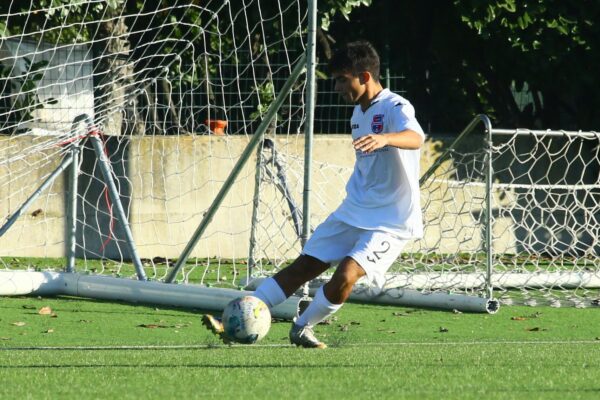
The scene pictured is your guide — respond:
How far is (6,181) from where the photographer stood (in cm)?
1410

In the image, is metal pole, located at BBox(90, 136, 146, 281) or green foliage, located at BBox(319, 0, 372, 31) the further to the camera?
green foliage, located at BBox(319, 0, 372, 31)

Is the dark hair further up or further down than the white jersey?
further up

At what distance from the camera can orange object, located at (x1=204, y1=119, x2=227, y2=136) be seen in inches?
557

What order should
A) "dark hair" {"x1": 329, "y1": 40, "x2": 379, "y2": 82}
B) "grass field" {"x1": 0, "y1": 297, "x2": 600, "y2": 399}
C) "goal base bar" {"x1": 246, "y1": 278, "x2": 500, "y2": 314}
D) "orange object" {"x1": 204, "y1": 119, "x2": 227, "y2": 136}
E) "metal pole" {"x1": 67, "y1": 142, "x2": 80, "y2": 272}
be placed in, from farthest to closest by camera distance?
→ "orange object" {"x1": 204, "y1": 119, "x2": 227, "y2": 136}
"metal pole" {"x1": 67, "y1": 142, "x2": 80, "y2": 272}
"goal base bar" {"x1": 246, "y1": 278, "x2": 500, "y2": 314}
"dark hair" {"x1": 329, "y1": 40, "x2": 379, "y2": 82}
"grass field" {"x1": 0, "y1": 297, "x2": 600, "y2": 399}

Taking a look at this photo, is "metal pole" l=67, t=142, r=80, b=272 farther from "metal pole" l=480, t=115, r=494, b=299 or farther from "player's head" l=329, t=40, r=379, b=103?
"player's head" l=329, t=40, r=379, b=103

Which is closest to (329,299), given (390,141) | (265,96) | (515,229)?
(390,141)

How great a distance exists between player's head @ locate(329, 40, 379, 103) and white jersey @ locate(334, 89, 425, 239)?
133 millimetres

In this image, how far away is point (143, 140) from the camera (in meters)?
14.8

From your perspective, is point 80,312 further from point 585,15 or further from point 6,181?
point 585,15

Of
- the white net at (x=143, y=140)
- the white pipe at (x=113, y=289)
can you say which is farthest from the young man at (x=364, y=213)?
the white net at (x=143, y=140)

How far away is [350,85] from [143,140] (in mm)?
7460

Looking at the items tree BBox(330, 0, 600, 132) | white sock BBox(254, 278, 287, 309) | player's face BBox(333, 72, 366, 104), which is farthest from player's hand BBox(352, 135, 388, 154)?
tree BBox(330, 0, 600, 132)

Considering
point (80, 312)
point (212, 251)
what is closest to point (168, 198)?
point (212, 251)

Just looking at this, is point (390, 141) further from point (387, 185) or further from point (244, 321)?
point (244, 321)
